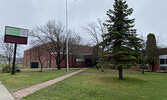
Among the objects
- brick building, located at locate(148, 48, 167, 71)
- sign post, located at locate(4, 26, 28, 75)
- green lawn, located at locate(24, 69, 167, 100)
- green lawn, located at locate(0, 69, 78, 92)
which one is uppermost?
sign post, located at locate(4, 26, 28, 75)

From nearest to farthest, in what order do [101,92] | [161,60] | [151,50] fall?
[101,92] < [151,50] < [161,60]

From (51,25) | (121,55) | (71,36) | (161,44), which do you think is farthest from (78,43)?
(121,55)

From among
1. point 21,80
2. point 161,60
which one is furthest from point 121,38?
point 161,60

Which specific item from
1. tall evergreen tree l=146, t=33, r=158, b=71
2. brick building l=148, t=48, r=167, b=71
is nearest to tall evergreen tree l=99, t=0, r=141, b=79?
tall evergreen tree l=146, t=33, r=158, b=71

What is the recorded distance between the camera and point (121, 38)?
11.7 metres

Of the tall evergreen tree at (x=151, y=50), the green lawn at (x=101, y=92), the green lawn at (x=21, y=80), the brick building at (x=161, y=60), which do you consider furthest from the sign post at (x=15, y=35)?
the brick building at (x=161, y=60)

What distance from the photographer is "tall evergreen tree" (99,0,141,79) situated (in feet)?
36.0

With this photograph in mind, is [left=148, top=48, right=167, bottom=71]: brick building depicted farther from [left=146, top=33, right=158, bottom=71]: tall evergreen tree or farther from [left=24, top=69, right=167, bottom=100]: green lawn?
[left=24, top=69, right=167, bottom=100]: green lawn

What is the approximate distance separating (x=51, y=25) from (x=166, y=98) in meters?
24.8

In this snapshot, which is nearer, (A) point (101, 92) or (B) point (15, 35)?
(A) point (101, 92)

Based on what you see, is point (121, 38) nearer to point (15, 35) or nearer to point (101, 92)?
point (101, 92)

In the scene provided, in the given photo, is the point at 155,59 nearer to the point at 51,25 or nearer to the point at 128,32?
the point at 128,32

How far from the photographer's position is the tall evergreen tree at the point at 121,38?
10972 mm

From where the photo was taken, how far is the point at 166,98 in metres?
5.82
